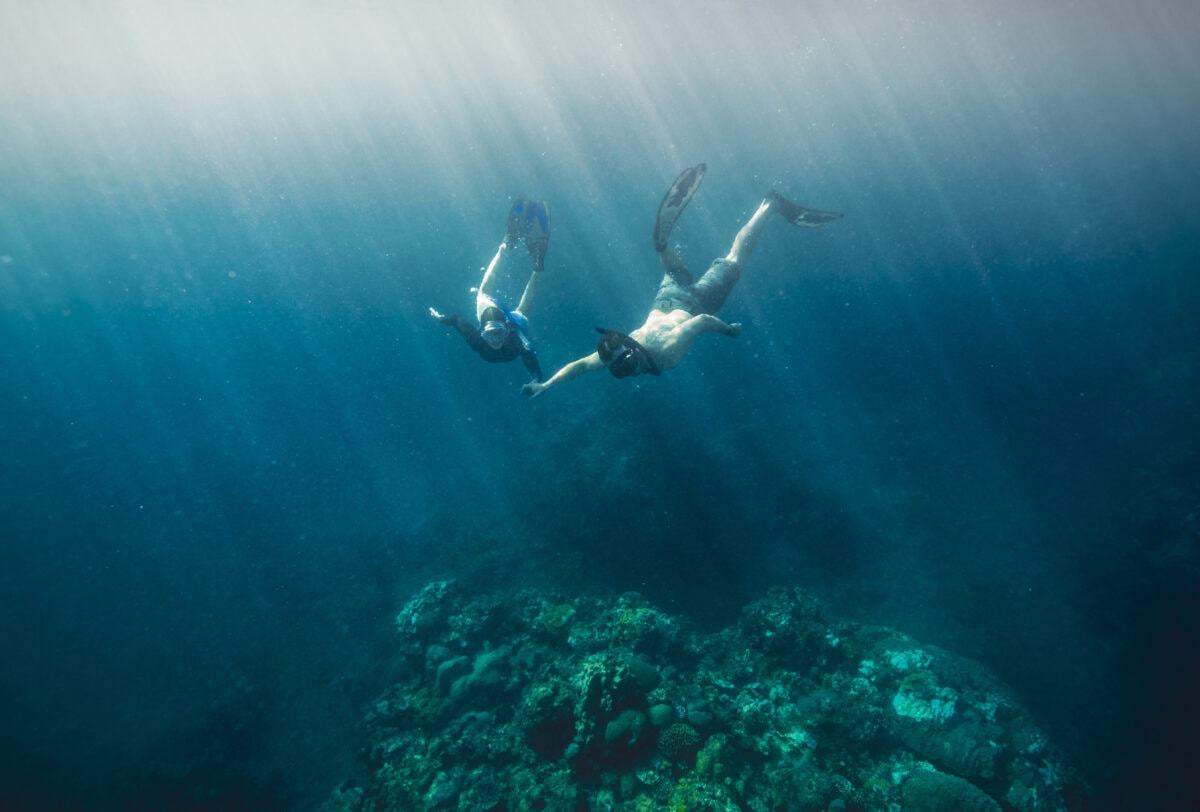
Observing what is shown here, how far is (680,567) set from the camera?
10.2 metres

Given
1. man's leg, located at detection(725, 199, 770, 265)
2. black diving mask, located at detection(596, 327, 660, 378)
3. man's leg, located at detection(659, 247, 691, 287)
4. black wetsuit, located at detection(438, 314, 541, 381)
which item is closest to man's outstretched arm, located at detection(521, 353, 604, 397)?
black diving mask, located at detection(596, 327, 660, 378)

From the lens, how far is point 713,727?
19.8 feet

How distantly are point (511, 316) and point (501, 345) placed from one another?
A: 0.56 metres

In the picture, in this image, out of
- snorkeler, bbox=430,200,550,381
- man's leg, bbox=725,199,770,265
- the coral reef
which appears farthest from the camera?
man's leg, bbox=725,199,770,265

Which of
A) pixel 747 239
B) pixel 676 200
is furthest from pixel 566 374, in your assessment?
pixel 747 239

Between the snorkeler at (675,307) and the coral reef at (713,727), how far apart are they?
4.11 m

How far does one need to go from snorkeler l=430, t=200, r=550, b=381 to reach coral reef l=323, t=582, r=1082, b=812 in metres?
4.59

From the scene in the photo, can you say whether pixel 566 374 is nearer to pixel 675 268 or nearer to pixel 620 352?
pixel 620 352

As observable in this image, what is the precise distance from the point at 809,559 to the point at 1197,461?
9.35m

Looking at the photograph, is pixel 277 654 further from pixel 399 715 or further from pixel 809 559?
pixel 809 559

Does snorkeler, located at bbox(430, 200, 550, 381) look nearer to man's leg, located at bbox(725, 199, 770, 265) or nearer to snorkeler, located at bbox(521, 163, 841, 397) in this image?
snorkeler, located at bbox(521, 163, 841, 397)

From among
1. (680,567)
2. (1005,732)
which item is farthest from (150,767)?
(1005,732)

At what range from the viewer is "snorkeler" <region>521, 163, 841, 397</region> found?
495 cm

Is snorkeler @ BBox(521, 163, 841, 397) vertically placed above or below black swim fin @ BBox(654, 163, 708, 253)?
below
